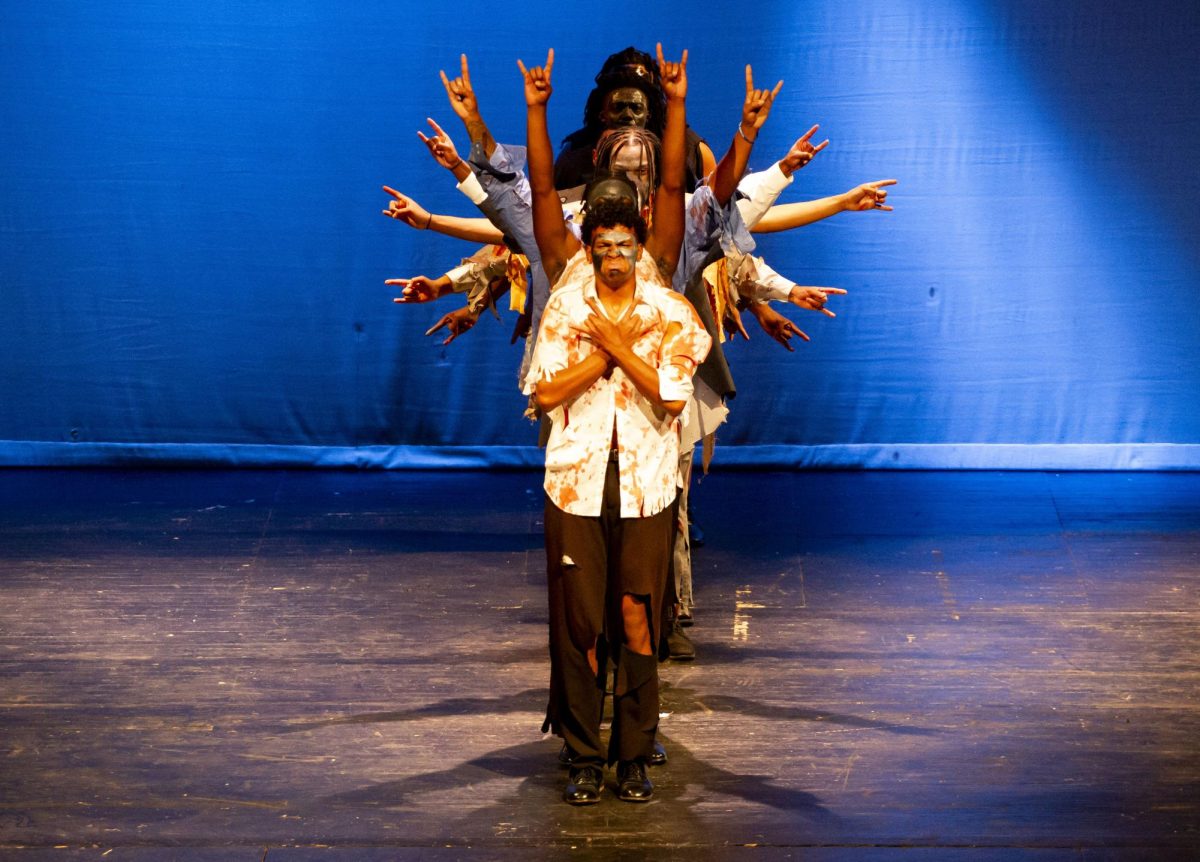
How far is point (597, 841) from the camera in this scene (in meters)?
3.59

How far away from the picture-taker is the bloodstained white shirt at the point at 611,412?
3.63 meters

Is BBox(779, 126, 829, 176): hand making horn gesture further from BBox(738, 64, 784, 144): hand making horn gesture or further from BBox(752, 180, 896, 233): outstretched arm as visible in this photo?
BBox(752, 180, 896, 233): outstretched arm

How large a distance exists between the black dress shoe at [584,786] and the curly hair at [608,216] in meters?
1.12

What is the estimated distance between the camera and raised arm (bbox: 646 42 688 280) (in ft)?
12.1

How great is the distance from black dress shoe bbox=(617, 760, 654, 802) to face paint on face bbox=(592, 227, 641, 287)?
40.5 inches

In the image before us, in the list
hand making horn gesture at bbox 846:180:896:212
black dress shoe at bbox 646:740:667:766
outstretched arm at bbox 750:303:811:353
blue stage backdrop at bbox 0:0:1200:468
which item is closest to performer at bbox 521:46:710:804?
black dress shoe at bbox 646:740:667:766

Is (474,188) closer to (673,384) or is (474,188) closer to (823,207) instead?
(673,384)

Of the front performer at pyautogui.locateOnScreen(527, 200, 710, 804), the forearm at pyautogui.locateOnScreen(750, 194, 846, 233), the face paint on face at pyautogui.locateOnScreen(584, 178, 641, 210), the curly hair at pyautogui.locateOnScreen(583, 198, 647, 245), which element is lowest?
the front performer at pyautogui.locateOnScreen(527, 200, 710, 804)

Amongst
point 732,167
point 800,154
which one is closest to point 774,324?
point 800,154

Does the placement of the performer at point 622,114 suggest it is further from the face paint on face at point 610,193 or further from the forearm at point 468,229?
the face paint on face at point 610,193

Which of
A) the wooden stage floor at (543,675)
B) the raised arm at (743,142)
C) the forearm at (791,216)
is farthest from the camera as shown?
the forearm at (791,216)

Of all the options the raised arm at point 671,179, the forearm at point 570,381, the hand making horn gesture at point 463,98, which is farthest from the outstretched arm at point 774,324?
the forearm at point 570,381

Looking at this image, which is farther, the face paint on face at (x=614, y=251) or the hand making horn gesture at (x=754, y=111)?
the hand making horn gesture at (x=754, y=111)

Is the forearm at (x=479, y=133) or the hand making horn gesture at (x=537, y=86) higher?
the hand making horn gesture at (x=537, y=86)
